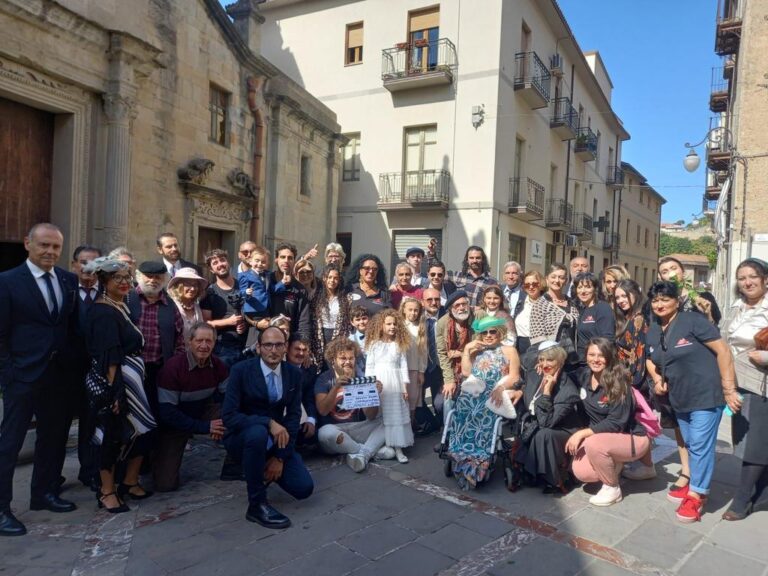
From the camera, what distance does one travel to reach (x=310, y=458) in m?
4.82

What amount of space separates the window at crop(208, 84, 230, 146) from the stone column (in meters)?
2.67

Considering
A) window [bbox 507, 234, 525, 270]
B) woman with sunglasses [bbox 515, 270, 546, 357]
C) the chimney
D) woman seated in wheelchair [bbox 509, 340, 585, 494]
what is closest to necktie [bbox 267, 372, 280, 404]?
woman seated in wheelchair [bbox 509, 340, 585, 494]

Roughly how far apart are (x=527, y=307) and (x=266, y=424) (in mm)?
2995

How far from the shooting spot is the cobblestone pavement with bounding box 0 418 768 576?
306 cm

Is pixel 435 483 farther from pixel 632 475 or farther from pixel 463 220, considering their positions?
pixel 463 220

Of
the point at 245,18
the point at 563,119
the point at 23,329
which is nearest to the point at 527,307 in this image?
the point at 23,329

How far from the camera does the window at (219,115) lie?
35.4ft

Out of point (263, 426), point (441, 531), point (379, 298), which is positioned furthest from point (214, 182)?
point (441, 531)

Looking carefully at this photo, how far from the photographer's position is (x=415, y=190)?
55.6 ft

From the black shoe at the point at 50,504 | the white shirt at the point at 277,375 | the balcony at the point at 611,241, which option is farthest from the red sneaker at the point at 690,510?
the balcony at the point at 611,241

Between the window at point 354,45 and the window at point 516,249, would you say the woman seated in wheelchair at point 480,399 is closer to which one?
the window at point 516,249

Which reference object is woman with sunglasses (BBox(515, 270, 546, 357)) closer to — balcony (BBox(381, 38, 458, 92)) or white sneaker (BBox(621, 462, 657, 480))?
white sneaker (BBox(621, 462, 657, 480))

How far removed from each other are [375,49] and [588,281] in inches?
584

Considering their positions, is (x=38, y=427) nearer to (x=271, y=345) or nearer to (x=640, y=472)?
(x=271, y=345)
